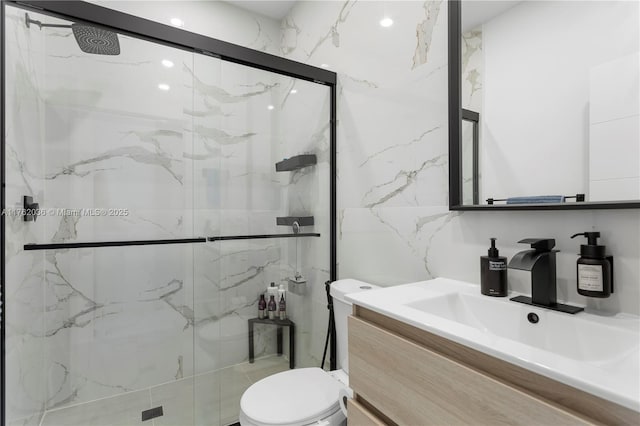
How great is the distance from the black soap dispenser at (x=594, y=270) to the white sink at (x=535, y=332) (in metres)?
0.06

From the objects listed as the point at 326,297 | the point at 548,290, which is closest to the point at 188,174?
the point at 326,297

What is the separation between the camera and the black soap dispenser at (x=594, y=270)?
0.74 meters

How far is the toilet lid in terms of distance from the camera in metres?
1.07

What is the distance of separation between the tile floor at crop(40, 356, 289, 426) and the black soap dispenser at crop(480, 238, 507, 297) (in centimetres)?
122

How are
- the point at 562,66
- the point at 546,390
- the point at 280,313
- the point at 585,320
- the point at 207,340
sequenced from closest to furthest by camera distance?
the point at 546,390, the point at 585,320, the point at 562,66, the point at 207,340, the point at 280,313

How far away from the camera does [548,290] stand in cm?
82

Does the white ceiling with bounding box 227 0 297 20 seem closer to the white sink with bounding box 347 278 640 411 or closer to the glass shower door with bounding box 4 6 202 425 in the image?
the glass shower door with bounding box 4 6 202 425

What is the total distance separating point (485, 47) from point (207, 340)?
1707mm

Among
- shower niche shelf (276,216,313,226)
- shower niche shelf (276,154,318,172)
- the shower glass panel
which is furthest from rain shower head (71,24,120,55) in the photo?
shower niche shelf (276,216,313,226)

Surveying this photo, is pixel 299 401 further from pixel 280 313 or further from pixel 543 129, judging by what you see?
pixel 543 129

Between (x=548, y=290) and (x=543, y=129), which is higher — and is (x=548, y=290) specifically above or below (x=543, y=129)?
below

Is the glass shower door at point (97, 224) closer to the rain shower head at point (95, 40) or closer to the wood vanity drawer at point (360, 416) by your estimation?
the rain shower head at point (95, 40)

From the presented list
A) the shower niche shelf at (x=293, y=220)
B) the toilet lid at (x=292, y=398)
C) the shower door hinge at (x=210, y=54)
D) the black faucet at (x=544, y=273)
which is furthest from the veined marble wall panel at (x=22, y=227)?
the black faucet at (x=544, y=273)

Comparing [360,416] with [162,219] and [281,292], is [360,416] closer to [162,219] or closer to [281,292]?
[281,292]
